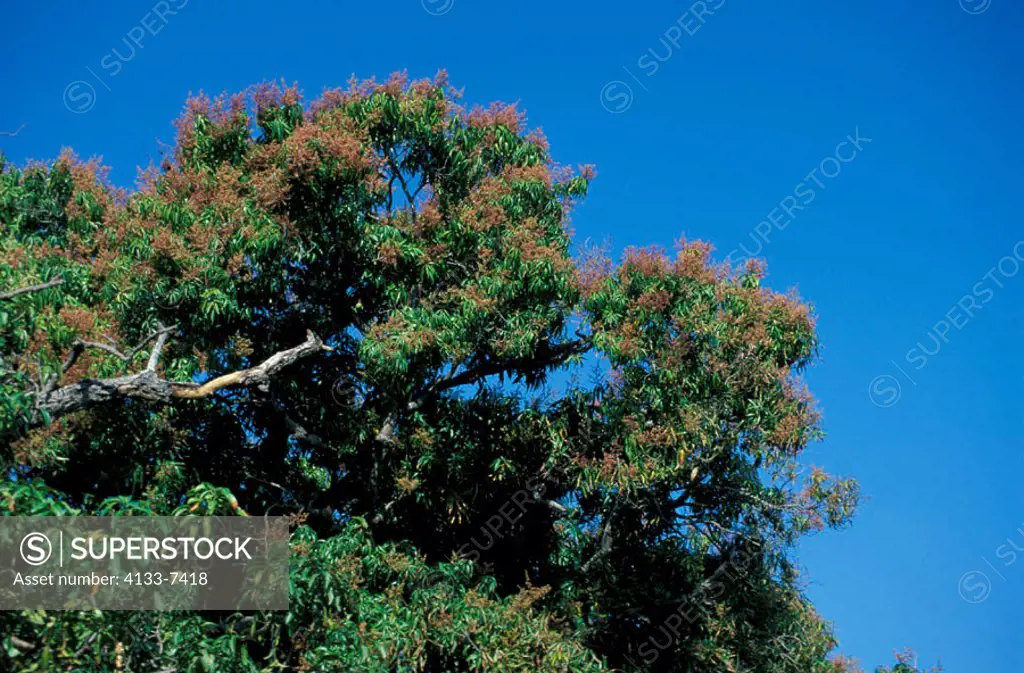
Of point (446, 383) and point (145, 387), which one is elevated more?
point (446, 383)

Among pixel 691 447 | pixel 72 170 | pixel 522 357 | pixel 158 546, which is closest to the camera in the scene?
pixel 158 546

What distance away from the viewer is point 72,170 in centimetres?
1414

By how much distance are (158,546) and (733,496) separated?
6.96 meters

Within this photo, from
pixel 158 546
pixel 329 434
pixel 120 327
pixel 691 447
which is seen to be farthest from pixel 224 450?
pixel 158 546

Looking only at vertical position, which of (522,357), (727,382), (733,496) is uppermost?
(522,357)

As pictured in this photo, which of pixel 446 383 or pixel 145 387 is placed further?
pixel 446 383

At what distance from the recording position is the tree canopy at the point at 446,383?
1100 cm

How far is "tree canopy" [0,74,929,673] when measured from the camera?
11.0 metres

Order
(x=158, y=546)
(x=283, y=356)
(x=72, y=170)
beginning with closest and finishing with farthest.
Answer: (x=158, y=546) → (x=283, y=356) → (x=72, y=170)

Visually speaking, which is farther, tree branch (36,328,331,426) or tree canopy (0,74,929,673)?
tree canopy (0,74,929,673)

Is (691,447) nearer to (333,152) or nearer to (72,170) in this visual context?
(333,152)

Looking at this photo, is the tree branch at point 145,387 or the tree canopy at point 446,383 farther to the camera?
the tree canopy at point 446,383

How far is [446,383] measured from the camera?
12367 millimetres

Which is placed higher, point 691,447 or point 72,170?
point 72,170
